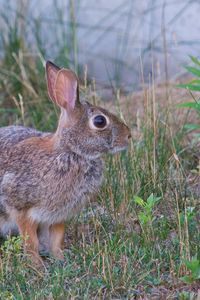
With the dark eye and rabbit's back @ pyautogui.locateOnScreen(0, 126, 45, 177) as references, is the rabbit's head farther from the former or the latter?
rabbit's back @ pyautogui.locateOnScreen(0, 126, 45, 177)

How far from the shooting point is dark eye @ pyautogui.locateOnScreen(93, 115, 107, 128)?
5535 mm

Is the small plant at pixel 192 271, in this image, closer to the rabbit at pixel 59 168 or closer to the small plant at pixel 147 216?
the small plant at pixel 147 216

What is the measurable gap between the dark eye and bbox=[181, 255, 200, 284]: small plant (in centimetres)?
109

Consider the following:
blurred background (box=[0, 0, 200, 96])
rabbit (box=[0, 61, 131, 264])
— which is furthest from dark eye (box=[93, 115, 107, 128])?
blurred background (box=[0, 0, 200, 96])

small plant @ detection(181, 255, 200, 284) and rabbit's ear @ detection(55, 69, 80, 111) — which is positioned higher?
rabbit's ear @ detection(55, 69, 80, 111)

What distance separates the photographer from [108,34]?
31.7 feet

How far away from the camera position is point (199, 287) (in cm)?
486

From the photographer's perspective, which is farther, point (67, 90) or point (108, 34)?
point (108, 34)

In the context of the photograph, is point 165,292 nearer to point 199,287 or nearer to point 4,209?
point 199,287

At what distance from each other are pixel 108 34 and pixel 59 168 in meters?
4.39

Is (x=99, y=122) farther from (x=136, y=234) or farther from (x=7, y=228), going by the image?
(x=7, y=228)

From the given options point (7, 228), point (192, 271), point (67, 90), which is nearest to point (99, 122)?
point (67, 90)

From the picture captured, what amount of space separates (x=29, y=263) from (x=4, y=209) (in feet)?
1.46

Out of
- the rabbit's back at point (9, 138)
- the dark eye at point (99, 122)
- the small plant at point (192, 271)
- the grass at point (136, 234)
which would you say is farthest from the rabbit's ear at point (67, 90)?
the small plant at point (192, 271)
